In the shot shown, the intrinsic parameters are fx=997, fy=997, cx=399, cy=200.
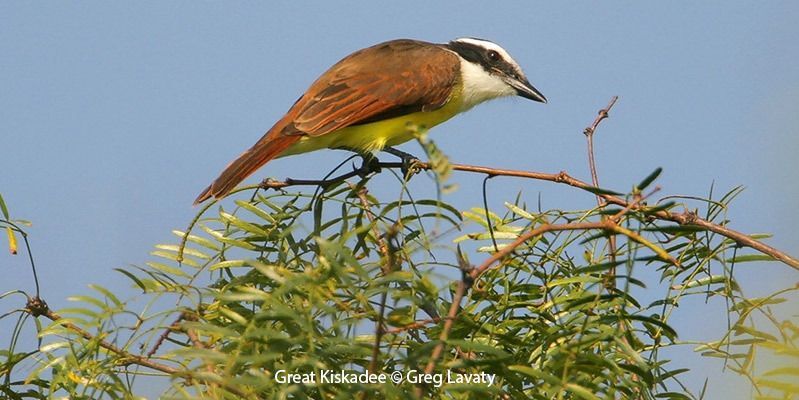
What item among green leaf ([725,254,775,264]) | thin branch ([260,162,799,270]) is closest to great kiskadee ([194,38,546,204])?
thin branch ([260,162,799,270])

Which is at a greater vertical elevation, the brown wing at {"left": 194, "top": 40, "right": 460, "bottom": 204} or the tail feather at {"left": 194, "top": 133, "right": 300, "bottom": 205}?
the brown wing at {"left": 194, "top": 40, "right": 460, "bottom": 204}

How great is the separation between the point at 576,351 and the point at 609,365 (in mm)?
88

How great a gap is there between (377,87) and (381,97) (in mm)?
72

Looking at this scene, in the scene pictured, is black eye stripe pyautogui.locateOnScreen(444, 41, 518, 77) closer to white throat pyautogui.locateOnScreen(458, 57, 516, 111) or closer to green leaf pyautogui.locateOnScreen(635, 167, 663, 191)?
white throat pyautogui.locateOnScreen(458, 57, 516, 111)

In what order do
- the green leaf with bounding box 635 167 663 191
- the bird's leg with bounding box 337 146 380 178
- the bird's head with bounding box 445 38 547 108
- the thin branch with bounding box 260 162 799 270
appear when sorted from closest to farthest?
the green leaf with bounding box 635 167 663 191, the thin branch with bounding box 260 162 799 270, the bird's leg with bounding box 337 146 380 178, the bird's head with bounding box 445 38 547 108

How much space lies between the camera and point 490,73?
5555 millimetres

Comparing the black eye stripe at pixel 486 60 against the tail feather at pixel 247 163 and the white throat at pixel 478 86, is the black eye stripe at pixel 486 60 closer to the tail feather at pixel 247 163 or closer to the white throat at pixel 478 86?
the white throat at pixel 478 86

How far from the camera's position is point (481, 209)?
2498mm

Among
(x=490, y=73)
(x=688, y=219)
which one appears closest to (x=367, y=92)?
(x=490, y=73)

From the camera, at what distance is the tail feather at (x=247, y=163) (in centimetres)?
341

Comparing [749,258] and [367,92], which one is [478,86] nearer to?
[367,92]

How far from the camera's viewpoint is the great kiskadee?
14.2 feet

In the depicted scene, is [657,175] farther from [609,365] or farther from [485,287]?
[485,287]

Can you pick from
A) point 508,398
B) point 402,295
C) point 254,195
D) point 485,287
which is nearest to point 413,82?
point 254,195
